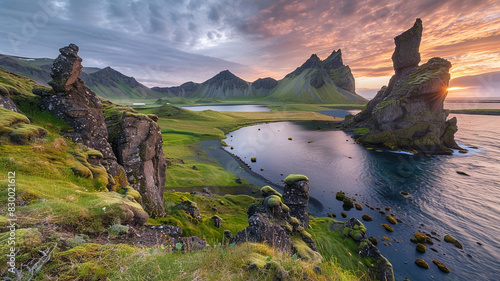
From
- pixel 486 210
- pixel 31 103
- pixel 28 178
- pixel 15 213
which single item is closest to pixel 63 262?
pixel 15 213

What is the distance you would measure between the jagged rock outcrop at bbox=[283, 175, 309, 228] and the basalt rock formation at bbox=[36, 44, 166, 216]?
19.3 meters

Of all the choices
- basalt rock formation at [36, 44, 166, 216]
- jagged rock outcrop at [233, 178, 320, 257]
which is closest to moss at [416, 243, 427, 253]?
jagged rock outcrop at [233, 178, 320, 257]

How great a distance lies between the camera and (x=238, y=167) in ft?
231

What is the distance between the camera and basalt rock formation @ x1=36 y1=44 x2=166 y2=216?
19.6m

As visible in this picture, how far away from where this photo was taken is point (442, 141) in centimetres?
9006

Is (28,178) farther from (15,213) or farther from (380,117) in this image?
(380,117)

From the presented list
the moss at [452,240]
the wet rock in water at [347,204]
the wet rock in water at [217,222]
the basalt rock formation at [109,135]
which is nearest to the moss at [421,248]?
the moss at [452,240]

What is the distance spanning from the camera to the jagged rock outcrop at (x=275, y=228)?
18.1 m

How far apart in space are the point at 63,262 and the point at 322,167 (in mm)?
73725

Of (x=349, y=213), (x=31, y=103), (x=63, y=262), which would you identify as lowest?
(x=349, y=213)

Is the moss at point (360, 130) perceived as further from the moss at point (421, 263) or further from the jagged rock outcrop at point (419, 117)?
the moss at point (421, 263)

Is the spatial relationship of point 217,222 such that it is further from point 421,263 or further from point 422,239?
point 422,239

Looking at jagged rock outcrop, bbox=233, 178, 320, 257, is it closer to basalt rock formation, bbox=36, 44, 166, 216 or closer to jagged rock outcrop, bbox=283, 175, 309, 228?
jagged rock outcrop, bbox=283, 175, 309, 228

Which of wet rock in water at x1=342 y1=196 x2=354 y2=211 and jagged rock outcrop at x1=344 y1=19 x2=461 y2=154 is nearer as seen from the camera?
wet rock in water at x1=342 y1=196 x2=354 y2=211
